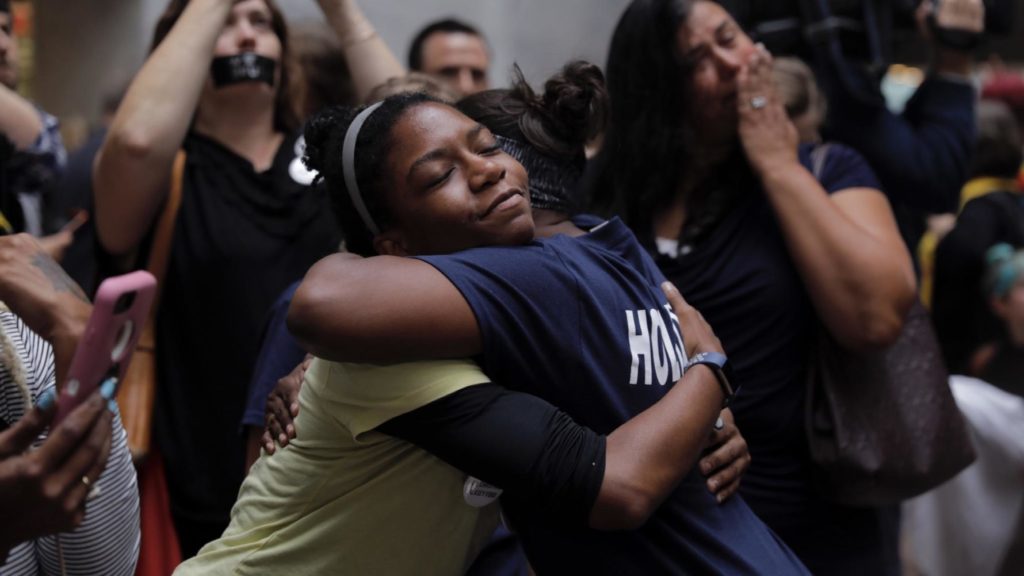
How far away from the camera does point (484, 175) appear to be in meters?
1.99

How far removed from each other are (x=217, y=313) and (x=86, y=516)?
1.20 meters

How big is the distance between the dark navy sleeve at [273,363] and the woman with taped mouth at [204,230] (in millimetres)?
569

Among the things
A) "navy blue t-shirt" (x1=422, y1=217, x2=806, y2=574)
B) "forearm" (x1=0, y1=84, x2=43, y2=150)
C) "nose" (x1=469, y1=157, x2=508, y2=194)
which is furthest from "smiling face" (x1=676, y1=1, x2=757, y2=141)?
"forearm" (x1=0, y1=84, x2=43, y2=150)

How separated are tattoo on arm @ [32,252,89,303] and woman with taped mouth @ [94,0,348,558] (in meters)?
0.99

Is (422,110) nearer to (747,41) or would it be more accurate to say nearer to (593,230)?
(593,230)

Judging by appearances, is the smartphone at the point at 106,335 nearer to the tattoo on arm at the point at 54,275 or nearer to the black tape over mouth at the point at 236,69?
the tattoo on arm at the point at 54,275

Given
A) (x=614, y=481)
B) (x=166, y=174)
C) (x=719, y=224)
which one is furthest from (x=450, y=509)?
(x=166, y=174)

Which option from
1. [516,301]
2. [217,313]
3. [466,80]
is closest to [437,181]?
[516,301]

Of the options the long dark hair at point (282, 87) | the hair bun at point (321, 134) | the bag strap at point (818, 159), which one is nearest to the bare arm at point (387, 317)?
the hair bun at point (321, 134)

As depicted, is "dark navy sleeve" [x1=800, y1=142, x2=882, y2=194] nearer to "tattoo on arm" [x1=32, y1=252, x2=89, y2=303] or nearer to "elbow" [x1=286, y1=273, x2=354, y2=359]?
"elbow" [x1=286, y1=273, x2=354, y2=359]

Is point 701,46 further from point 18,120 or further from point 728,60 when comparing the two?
point 18,120

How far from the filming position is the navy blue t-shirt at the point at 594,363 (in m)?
1.86

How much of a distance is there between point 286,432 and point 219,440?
1016 millimetres

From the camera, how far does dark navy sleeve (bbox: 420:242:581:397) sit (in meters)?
1.83
